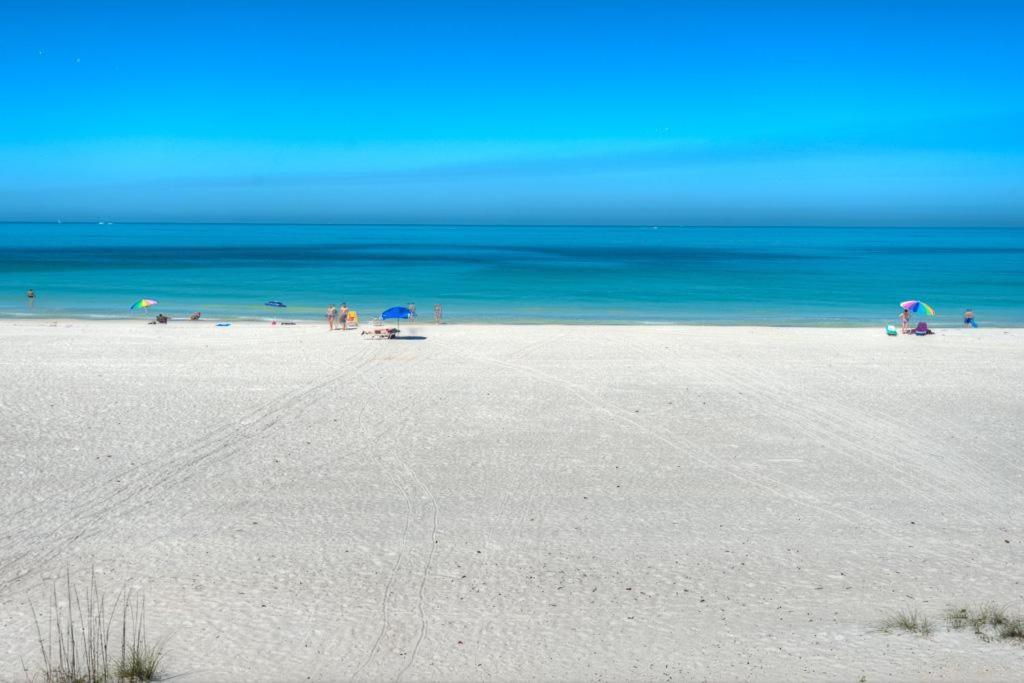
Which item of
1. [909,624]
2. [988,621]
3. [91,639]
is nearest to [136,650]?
[91,639]

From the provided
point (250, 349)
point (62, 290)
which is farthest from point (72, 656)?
point (62, 290)

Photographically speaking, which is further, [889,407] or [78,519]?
[889,407]

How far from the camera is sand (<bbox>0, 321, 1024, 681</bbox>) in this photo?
689 cm

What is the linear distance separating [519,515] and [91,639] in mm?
4965

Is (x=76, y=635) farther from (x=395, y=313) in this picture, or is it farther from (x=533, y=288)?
(x=533, y=288)

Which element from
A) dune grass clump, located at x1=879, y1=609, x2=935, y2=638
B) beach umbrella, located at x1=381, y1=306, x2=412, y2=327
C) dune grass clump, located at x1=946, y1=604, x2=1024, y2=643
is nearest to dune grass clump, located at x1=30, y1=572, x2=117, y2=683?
dune grass clump, located at x1=879, y1=609, x2=935, y2=638

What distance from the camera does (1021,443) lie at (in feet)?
43.9

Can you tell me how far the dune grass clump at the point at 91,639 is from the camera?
6066mm

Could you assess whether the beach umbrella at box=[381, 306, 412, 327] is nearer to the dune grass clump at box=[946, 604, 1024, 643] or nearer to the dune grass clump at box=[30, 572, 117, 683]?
the dune grass clump at box=[30, 572, 117, 683]

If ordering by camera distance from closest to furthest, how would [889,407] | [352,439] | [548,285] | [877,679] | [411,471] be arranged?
[877,679] < [411,471] < [352,439] < [889,407] < [548,285]

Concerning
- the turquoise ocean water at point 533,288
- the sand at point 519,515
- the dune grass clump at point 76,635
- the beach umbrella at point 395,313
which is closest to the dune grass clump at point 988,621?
the sand at point 519,515

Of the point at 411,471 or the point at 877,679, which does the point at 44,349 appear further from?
the point at 877,679

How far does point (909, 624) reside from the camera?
279 inches

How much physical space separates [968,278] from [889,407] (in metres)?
51.8
